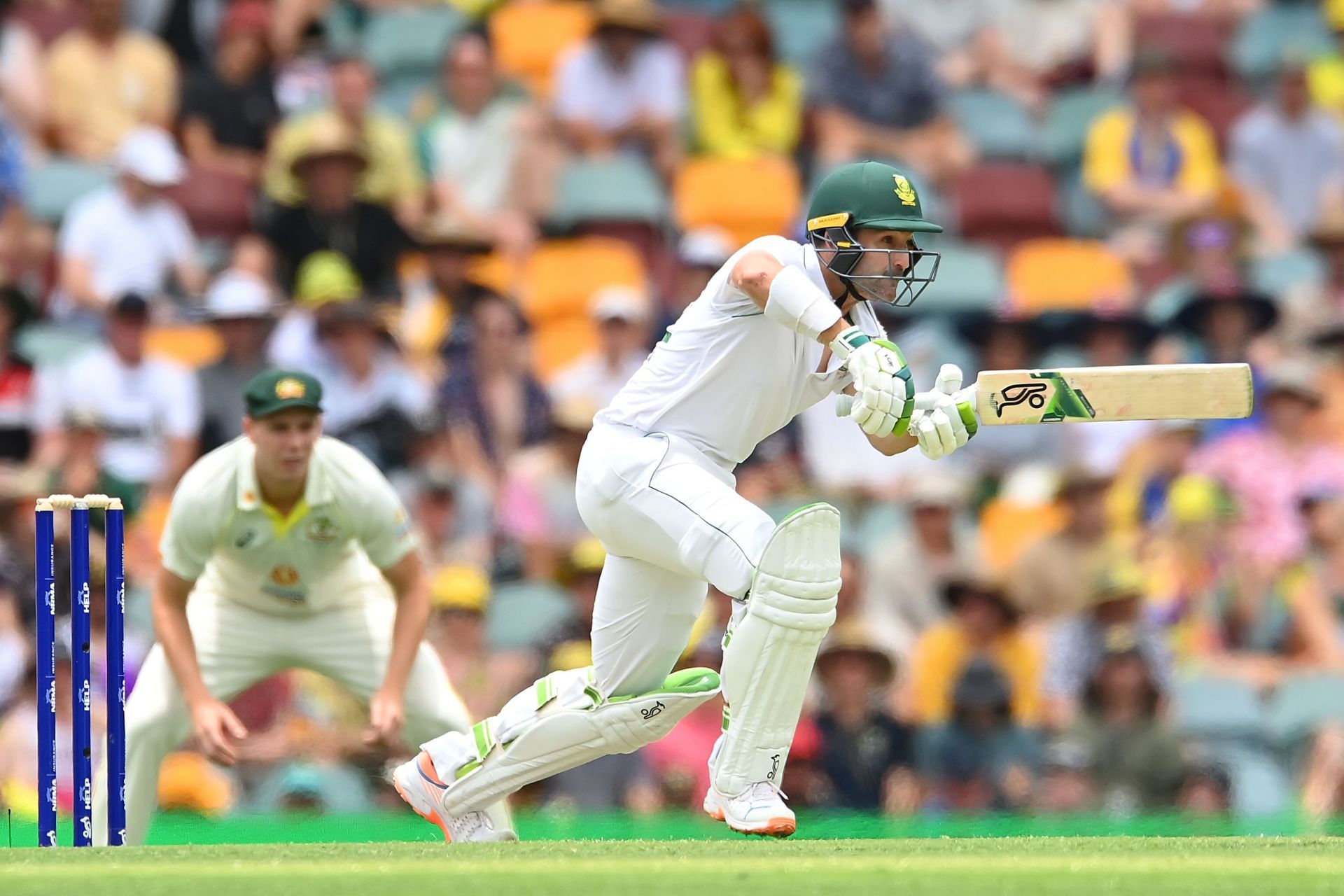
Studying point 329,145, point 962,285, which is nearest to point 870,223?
point 962,285

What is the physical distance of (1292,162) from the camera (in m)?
10.1

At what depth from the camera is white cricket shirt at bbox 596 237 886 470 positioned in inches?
195

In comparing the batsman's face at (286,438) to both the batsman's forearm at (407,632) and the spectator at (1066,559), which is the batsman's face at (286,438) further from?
the spectator at (1066,559)

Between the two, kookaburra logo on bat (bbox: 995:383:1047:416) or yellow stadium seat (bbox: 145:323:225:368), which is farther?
yellow stadium seat (bbox: 145:323:225:368)

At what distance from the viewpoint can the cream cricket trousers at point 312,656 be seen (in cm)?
589

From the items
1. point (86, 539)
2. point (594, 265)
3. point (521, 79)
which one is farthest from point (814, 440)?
point (86, 539)

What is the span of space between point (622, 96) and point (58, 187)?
8.67 feet

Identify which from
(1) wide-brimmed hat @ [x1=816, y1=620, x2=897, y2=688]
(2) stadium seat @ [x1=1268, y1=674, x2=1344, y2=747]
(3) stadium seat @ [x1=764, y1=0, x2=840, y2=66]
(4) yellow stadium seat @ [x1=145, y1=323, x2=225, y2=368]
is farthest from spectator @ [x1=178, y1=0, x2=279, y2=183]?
(2) stadium seat @ [x1=1268, y1=674, x2=1344, y2=747]

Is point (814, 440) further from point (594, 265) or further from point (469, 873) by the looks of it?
point (469, 873)

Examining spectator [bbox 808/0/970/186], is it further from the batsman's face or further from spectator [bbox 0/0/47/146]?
the batsman's face

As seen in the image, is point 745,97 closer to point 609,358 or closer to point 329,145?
point 609,358

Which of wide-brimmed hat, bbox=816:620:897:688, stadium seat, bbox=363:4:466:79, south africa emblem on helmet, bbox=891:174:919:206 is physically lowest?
wide-brimmed hat, bbox=816:620:897:688

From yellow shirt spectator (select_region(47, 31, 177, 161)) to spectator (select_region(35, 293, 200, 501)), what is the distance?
4.68 ft

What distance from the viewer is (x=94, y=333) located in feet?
29.0
